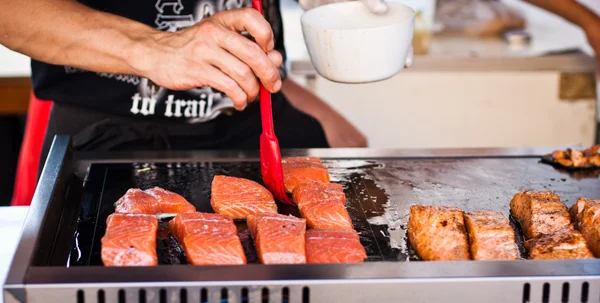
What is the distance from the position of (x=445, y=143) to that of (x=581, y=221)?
86.1 inches

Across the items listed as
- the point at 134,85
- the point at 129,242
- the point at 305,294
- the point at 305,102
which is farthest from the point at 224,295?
the point at 305,102

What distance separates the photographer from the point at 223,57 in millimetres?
1844

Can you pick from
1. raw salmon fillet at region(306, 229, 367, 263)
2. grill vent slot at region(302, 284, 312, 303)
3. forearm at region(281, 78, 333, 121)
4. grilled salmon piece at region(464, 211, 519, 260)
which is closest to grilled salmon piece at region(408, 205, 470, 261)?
grilled salmon piece at region(464, 211, 519, 260)

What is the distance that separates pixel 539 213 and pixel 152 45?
3.47 ft

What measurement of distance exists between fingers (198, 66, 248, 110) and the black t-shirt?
0.72 m

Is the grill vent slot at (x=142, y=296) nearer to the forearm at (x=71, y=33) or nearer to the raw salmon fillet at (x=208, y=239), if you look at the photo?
the raw salmon fillet at (x=208, y=239)

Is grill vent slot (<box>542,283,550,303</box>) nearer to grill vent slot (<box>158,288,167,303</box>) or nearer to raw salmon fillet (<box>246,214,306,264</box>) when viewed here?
raw salmon fillet (<box>246,214,306,264</box>)

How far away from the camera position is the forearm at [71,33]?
200 cm

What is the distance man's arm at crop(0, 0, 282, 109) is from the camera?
185cm

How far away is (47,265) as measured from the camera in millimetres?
1618

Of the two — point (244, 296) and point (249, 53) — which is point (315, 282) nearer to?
point (244, 296)

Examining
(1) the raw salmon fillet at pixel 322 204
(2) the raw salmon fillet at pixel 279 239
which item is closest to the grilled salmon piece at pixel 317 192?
(1) the raw salmon fillet at pixel 322 204

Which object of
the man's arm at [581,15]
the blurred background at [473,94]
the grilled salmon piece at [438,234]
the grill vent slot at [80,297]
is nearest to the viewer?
the grill vent slot at [80,297]

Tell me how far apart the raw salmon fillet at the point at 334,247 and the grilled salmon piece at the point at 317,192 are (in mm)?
175
